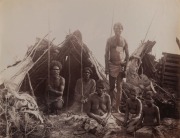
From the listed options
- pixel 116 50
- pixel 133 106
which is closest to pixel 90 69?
pixel 116 50

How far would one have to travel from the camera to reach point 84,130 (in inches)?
255

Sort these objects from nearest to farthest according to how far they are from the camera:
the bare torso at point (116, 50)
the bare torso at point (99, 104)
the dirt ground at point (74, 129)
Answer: the dirt ground at point (74, 129) < the bare torso at point (99, 104) < the bare torso at point (116, 50)

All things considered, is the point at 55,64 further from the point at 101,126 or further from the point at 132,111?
the point at 132,111

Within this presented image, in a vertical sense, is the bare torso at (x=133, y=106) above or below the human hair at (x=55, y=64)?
below

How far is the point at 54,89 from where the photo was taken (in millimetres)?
6633

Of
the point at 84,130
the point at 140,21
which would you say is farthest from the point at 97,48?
the point at 84,130

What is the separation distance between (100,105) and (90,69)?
1.61ft

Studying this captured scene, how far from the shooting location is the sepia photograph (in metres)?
6.53

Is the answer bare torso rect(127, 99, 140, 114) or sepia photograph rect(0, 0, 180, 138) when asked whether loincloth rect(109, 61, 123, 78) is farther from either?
bare torso rect(127, 99, 140, 114)

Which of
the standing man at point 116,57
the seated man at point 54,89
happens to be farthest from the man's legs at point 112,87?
the seated man at point 54,89

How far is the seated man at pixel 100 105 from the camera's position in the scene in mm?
6527

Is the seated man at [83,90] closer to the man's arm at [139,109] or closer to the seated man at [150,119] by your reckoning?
the man's arm at [139,109]

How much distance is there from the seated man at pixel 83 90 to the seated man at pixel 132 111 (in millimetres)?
502

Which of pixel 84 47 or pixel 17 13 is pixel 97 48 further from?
pixel 17 13
